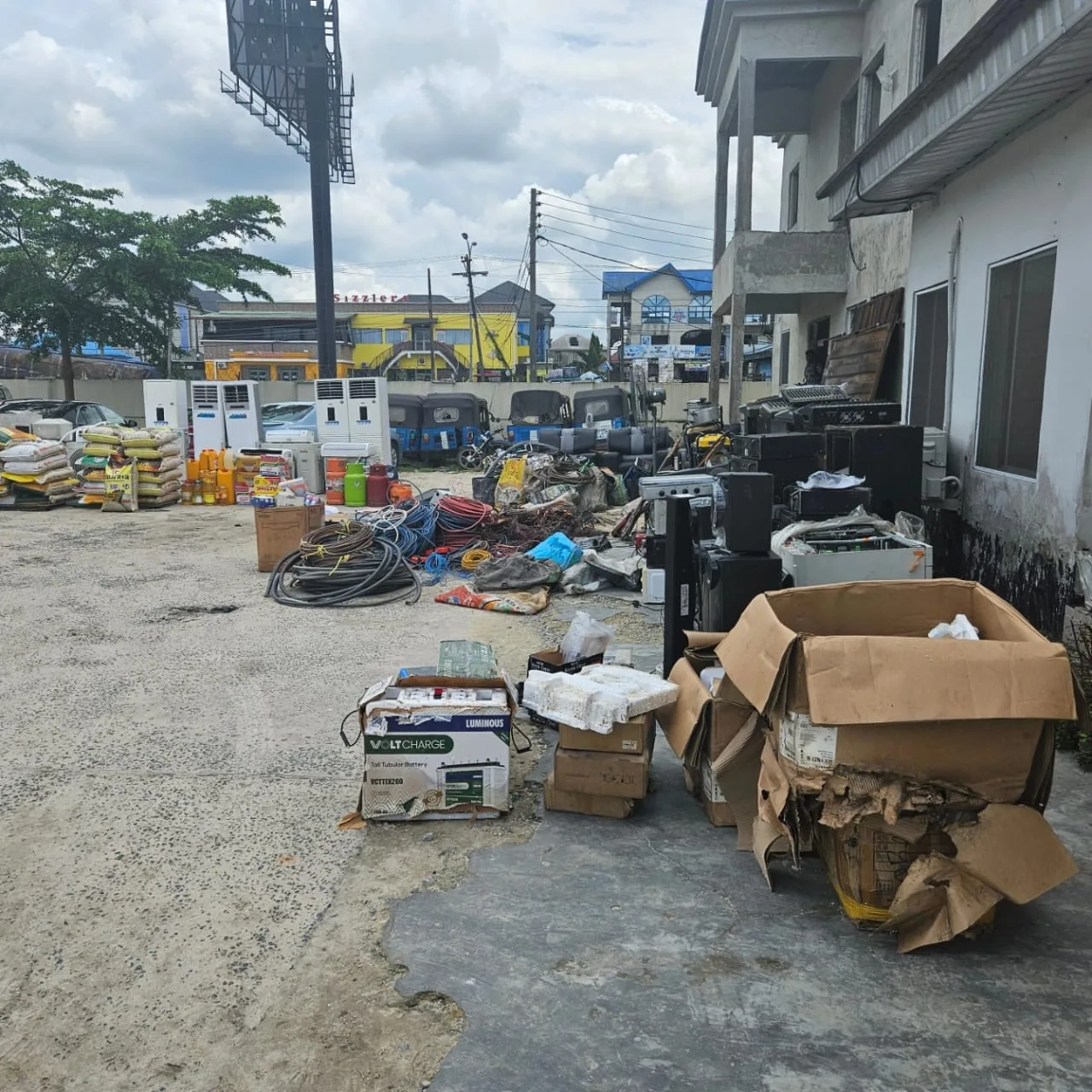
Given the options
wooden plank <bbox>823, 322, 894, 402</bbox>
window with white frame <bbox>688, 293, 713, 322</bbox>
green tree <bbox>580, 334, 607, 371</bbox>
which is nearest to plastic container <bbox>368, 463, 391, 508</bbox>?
wooden plank <bbox>823, 322, 894, 402</bbox>

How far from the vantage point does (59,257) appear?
2038cm

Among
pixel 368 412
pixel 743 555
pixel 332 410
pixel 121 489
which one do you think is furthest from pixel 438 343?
pixel 743 555

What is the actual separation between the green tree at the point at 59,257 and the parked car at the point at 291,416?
6324 mm

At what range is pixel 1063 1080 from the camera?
6.68 feet

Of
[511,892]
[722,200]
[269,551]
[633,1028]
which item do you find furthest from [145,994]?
[722,200]

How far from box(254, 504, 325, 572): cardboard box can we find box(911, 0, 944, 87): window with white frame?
811 cm

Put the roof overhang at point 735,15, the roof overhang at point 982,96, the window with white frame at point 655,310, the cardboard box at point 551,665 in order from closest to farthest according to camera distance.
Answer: the roof overhang at point 982,96, the cardboard box at point 551,665, the roof overhang at point 735,15, the window with white frame at point 655,310

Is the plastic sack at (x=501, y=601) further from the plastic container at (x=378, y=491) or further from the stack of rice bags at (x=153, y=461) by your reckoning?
the stack of rice bags at (x=153, y=461)

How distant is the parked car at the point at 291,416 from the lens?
643 inches

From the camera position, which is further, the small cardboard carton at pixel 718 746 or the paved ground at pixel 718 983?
the small cardboard carton at pixel 718 746

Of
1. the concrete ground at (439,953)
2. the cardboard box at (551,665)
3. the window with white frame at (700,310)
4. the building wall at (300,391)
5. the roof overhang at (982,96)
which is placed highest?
the window with white frame at (700,310)

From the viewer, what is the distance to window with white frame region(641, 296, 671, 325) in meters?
57.3

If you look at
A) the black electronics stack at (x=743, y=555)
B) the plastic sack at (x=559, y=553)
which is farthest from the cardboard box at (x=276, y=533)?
the black electronics stack at (x=743, y=555)

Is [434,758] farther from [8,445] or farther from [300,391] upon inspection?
[300,391]
